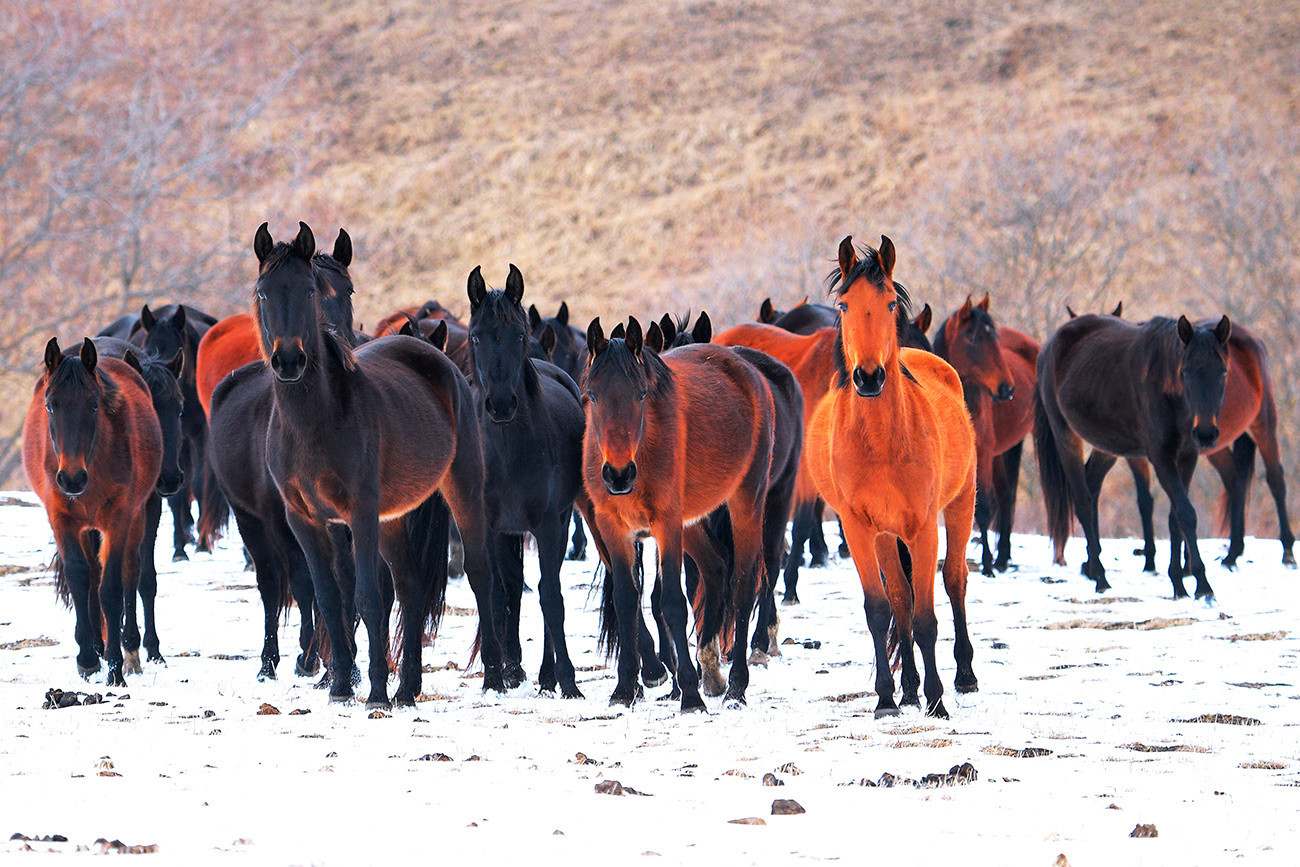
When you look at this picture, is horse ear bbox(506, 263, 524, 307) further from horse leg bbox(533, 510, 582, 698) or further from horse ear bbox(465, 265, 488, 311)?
horse leg bbox(533, 510, 582, 698)

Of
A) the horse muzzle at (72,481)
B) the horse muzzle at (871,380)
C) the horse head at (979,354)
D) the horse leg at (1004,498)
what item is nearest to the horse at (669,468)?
the horse muzzle at (871,380)

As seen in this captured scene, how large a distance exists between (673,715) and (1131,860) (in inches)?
111

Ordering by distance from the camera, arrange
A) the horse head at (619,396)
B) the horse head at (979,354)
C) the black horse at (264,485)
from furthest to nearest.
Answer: the horse head at (979,354) < the black horse at (264,485) < the horse head at (619,396)

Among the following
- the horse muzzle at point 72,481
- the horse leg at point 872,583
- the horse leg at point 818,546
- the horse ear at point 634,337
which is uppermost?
the horse ear at point 634,337

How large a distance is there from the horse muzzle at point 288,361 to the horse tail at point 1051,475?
871cm

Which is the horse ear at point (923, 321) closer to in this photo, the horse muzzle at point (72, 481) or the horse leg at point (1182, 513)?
the horse leg at point (1182, 513)

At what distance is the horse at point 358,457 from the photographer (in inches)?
228

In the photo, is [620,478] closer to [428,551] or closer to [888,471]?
[888,471]

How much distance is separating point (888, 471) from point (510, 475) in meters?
A: 1.99

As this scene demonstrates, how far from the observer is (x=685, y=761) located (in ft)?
15.8

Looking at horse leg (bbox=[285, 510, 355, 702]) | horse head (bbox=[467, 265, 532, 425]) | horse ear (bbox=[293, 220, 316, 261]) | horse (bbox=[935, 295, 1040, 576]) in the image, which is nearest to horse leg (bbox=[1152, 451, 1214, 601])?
horse (bbox=[935, 295, 1040, 576])

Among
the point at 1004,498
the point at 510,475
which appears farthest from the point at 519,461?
the point at 1004,498

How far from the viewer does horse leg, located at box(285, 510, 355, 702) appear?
6.15m

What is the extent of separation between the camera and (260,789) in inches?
165
